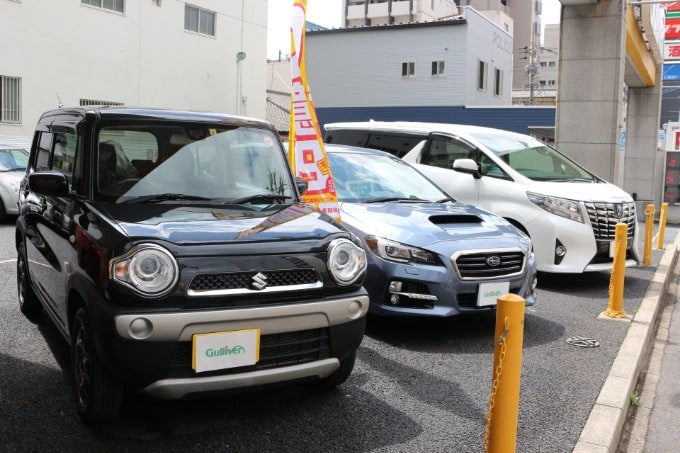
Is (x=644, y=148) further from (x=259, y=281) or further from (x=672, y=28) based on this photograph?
(x=259, y=281)

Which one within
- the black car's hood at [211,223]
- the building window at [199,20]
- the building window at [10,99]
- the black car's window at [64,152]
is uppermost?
the building window at [199,20]

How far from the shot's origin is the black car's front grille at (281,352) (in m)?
2.98

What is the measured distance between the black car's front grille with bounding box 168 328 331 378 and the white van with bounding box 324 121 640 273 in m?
4.42

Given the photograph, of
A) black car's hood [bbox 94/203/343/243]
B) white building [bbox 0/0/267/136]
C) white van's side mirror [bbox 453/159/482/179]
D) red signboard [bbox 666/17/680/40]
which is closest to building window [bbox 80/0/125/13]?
white building [bbox 0/0/267/136]

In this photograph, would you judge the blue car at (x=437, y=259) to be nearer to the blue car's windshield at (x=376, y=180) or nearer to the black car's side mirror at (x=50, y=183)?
the blue car's windshield at (x=376, y=180)

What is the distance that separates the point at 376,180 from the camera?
20.2ft

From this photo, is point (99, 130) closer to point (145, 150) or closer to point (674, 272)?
point (145, 150)

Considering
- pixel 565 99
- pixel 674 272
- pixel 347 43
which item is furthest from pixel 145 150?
pixel 347 43

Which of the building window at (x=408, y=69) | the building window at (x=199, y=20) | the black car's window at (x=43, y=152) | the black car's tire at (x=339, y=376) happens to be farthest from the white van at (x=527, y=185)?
the building window at (x=408, y=69)

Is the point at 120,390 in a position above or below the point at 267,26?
below

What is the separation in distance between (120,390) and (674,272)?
9.42m

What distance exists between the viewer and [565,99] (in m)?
12.4

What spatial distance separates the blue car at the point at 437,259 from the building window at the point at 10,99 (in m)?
14.0

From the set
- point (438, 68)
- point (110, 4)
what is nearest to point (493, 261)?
point (110, 4)
